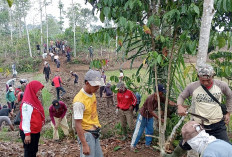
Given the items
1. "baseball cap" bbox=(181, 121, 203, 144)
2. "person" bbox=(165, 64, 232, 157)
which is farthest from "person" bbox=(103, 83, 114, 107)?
"baseball cap" bbox=(181, 121, 203, 144)

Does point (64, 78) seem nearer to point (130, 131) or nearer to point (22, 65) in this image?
point (22, 65)

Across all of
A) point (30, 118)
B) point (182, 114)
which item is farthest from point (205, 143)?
point (30, 118)

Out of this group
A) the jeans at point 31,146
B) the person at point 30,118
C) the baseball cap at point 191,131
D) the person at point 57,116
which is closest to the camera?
the baseball cap at point 191,131

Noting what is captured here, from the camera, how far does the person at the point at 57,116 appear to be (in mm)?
6118

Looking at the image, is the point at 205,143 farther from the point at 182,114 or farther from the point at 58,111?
the point at 58,111

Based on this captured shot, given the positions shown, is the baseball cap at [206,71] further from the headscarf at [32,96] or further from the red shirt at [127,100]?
the red shirt at [127,100]

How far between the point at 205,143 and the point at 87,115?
1461mm

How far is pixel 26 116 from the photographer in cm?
326

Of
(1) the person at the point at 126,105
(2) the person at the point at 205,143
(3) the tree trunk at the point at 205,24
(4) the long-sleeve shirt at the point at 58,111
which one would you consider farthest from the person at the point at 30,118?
(1) the person at the point at 126,105

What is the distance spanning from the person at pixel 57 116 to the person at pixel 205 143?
15.0 ft

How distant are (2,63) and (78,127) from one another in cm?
2782

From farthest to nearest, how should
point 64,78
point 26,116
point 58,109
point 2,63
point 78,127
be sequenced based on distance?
1. point 2,63
2. point 64,78
3. point 58,109
4. point 26,116
5. point 78,127

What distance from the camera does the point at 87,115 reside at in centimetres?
283

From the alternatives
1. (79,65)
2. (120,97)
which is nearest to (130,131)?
(120,97)
